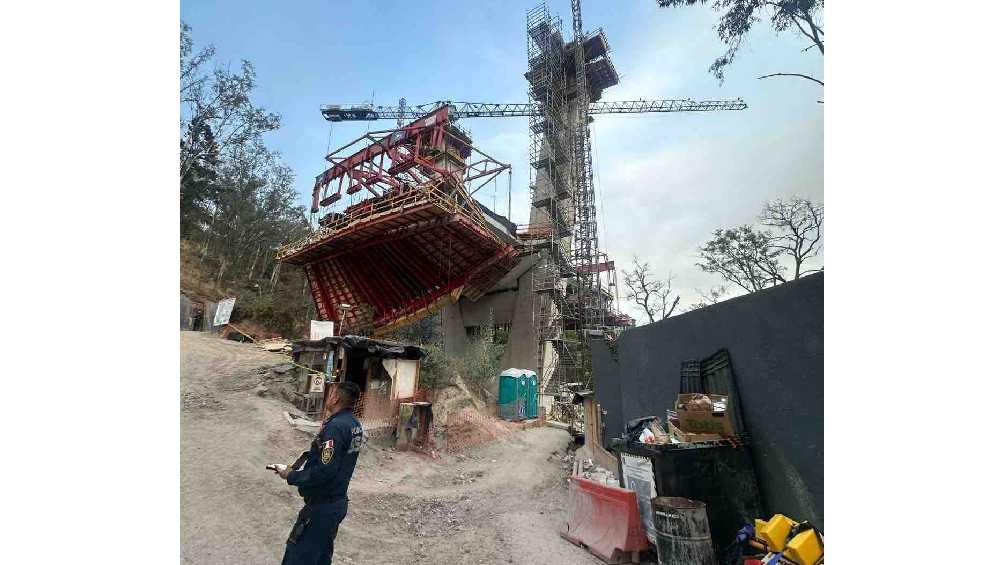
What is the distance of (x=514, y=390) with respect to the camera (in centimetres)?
1559

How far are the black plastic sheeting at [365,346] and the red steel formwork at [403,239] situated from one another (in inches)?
228

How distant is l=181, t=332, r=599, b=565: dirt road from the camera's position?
4.24 metres

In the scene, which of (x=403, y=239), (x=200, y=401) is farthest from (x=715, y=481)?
(x=403, y=239)

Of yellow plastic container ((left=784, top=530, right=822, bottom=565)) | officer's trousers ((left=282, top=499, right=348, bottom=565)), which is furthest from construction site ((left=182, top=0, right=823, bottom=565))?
officer's trousers ((left=282, top=499, right=348, bottom=565))

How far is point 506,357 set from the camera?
19.1m

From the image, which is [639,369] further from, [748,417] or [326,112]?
[326,112]

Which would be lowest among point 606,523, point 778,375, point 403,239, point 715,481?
point 606,523

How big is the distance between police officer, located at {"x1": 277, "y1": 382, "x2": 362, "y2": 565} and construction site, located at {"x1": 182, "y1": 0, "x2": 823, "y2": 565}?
5.64 feet

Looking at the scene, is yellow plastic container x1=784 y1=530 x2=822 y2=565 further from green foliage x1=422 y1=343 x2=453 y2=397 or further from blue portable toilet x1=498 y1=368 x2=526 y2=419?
blue portable toilet x1=498 y1=368 x2=526 y2=419

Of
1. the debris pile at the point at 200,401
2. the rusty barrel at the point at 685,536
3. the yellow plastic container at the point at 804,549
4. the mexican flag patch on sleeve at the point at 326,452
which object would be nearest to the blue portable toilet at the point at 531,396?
the debris pile at the point at 200,401

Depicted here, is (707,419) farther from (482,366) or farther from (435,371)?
(482,366)

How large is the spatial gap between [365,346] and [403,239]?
25.8 ft

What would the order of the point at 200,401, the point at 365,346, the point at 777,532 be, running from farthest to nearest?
the point at 365,346 < the point at 200,401 < the point at 777,532
